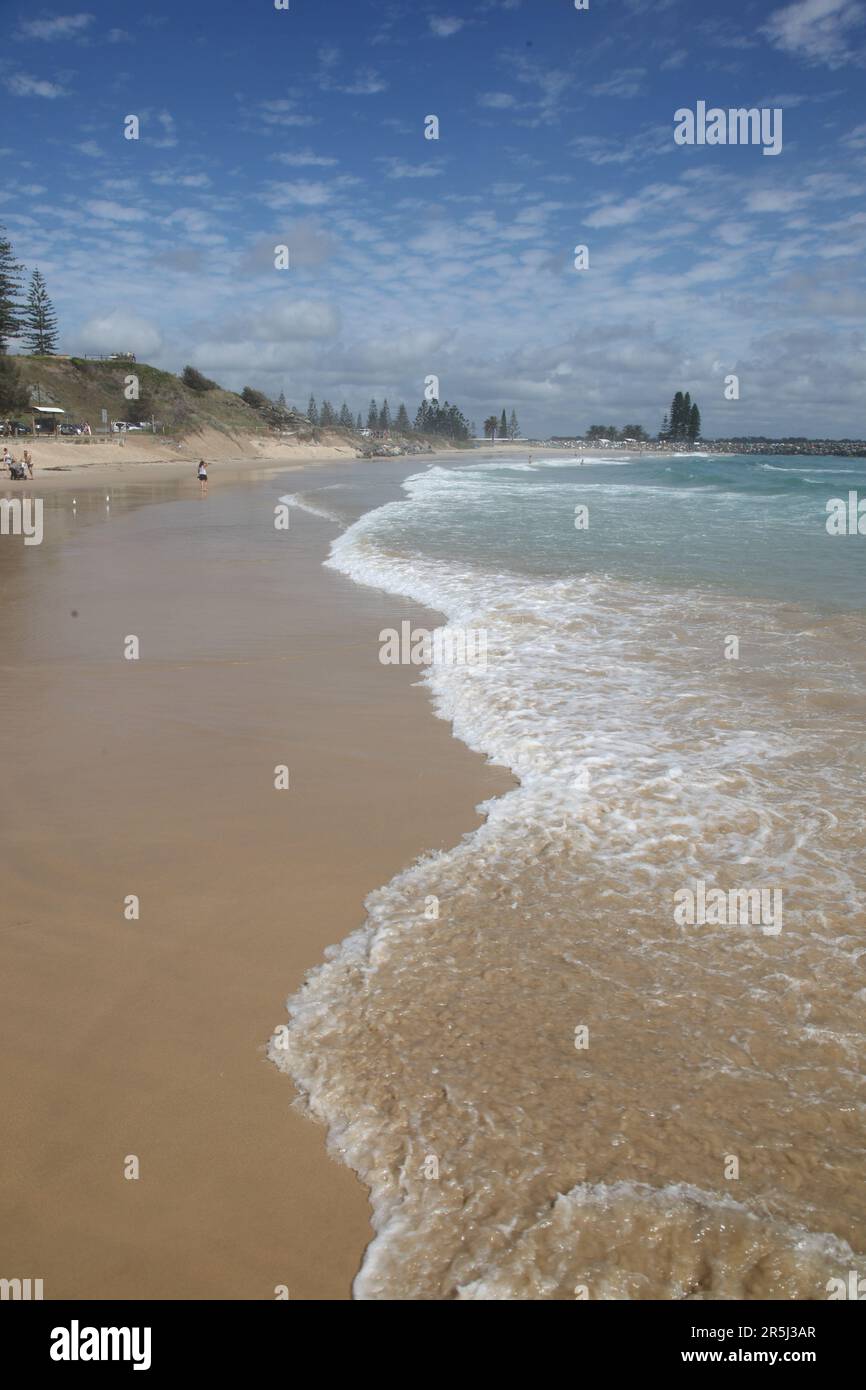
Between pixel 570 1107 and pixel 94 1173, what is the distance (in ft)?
5.47

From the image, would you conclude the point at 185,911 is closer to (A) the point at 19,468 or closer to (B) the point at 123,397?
(A) the point at 19,468

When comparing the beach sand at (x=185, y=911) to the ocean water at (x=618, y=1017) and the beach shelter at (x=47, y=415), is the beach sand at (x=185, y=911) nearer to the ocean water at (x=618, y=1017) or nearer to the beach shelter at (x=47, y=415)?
the ocean water at (x=618, y=1017)

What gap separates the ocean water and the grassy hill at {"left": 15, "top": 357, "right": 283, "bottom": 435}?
262 ft

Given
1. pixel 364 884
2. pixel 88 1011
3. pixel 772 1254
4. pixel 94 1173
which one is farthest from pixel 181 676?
pixel 772 1254

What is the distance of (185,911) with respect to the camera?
4.02m

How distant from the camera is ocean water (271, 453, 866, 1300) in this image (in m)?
2.41

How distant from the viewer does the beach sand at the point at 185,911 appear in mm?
2451

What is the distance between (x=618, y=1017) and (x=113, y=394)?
310ft

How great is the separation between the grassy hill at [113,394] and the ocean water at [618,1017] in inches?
3139

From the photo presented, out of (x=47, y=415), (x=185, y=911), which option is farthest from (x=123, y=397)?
(x=185, y=911)

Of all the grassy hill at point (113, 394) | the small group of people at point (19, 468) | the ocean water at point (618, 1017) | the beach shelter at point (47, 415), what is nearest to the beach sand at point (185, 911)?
the ocean water at point (618, 1017)
